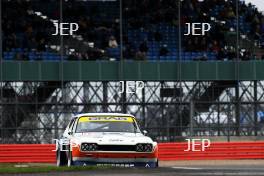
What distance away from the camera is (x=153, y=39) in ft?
130

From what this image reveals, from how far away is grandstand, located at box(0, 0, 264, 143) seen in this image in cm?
3600

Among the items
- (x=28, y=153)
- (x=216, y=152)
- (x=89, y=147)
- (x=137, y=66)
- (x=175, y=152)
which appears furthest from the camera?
(x=137, y=66)

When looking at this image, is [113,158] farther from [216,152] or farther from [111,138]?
[216,152]

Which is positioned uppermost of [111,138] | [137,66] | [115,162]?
[137,66]

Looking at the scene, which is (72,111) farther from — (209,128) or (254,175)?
(254,175)

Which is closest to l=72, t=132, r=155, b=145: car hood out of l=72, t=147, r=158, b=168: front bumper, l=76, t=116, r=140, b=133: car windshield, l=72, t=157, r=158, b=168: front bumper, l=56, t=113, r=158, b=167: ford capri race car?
l=56, t=113, r=158, b=167: ford capri race car

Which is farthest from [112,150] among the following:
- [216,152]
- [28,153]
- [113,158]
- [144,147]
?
[216,152]

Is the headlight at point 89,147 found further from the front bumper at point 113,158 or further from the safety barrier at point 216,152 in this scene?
the safety barrier at point 216,152

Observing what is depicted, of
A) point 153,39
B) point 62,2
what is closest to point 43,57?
point 62,2

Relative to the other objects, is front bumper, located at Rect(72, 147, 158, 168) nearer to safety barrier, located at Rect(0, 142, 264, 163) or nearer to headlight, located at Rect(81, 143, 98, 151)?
headlight, located at Rect(81, 143, 98, 151)

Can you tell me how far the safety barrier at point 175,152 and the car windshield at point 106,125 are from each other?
9.75m

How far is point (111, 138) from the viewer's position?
18.1 m

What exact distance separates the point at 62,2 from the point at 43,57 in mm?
2853

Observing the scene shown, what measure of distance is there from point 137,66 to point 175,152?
818 centimetres
